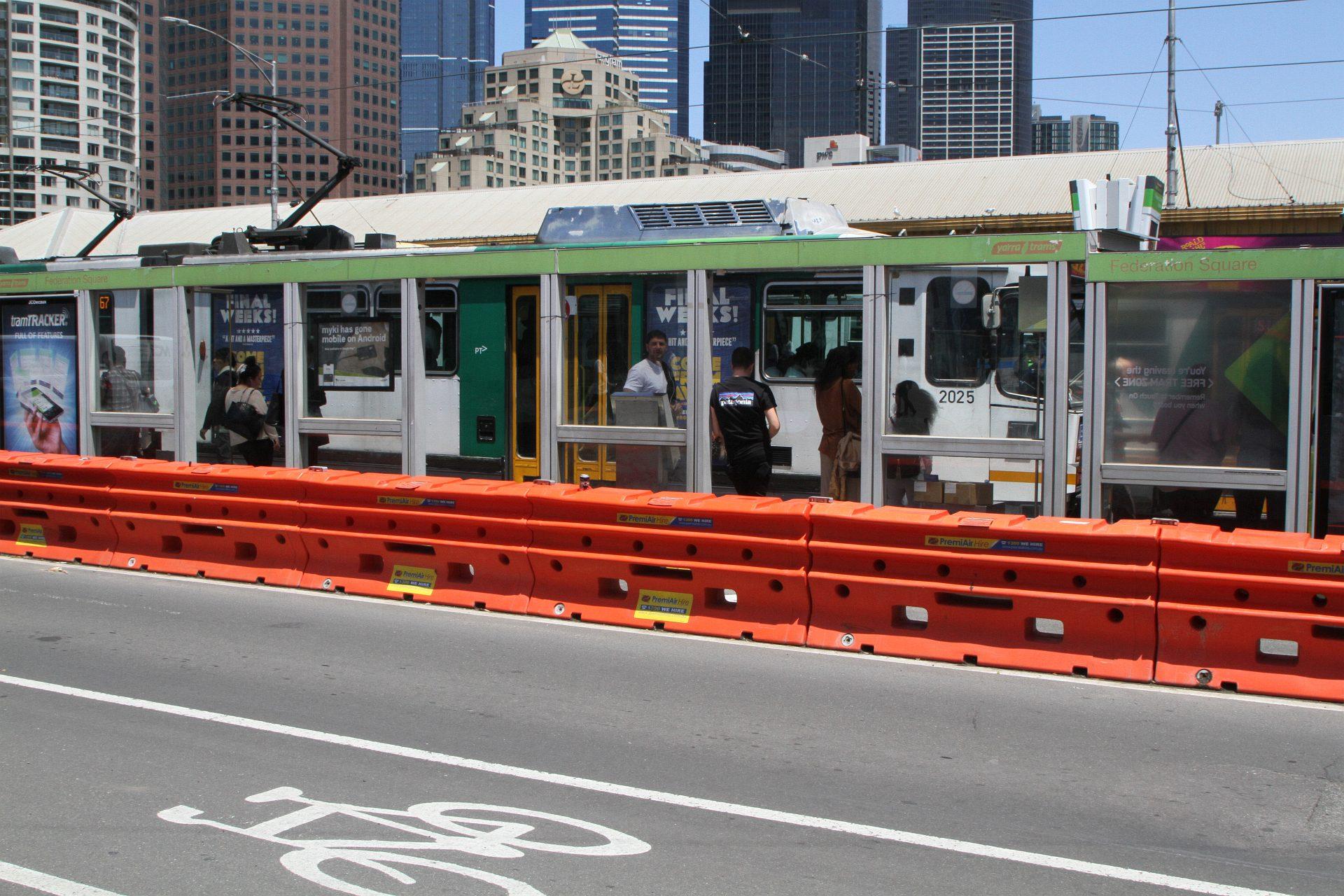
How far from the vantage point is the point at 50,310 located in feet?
45.9

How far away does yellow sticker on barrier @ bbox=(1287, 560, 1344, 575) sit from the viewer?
698 centimetres

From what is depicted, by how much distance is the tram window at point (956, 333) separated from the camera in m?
9.87

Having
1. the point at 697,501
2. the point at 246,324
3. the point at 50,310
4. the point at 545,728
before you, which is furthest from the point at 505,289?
the point at 545,728

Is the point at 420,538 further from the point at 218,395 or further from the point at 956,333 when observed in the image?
the point at 218,395

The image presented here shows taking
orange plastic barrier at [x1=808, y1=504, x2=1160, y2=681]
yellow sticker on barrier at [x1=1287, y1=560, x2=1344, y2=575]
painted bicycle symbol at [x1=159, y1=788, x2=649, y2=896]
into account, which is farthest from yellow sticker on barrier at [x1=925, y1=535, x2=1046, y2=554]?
painted bicycle symbol at [x1=159, y1=788, x2=649, y2=896]

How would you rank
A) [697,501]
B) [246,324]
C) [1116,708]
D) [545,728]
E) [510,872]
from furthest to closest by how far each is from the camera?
[246,324], [697,501], [1116,708], [545,728], [510,872]

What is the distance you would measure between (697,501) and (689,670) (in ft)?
5.02

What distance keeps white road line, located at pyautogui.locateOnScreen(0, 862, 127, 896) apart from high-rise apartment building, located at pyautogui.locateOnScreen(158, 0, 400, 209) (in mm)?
138529

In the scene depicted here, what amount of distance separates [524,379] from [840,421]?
10.5 ft

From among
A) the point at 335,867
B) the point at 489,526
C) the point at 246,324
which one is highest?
the point at 246,324

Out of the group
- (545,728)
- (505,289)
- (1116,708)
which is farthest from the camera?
(505,289)

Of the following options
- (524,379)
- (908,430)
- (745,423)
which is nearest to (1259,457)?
(908,430)

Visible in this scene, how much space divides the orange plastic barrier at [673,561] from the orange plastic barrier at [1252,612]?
222 cm

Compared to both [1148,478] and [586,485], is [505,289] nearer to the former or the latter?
[586,485]
